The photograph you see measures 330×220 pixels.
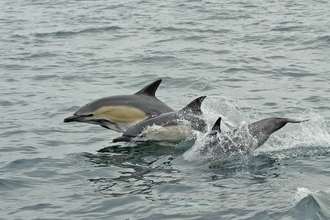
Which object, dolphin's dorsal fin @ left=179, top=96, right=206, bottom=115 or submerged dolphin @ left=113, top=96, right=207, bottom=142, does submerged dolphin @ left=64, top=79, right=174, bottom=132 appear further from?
dolphin's dorsal fin @ left=179, top=96, right=206, bottom=115

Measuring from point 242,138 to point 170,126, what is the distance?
1.52m

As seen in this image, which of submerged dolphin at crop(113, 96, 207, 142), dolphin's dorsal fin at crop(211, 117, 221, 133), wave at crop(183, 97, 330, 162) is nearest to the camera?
dolphin's dorsal fin at crop(211, 117, 221, 133)

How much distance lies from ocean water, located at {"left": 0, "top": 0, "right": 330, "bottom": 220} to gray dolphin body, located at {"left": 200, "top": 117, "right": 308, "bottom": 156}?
0.63 feet

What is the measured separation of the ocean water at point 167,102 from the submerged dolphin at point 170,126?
25cm

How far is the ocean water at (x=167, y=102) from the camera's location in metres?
6.81

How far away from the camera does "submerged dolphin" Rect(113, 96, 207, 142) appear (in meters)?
9.40

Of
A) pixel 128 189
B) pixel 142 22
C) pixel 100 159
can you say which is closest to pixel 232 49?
pixel 142 22

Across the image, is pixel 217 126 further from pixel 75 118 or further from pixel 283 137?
pixel 75 118

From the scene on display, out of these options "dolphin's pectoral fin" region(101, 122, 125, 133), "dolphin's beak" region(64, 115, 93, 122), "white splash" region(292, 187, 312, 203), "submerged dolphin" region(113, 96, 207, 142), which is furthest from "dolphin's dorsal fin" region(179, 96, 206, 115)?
"white splash" region(292, 187, 312, 203)

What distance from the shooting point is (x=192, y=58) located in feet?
57.7

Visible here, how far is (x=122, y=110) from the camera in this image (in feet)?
33.1

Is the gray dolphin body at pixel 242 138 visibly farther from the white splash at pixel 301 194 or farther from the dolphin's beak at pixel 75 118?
the dolphin's beak at pixel 75 118

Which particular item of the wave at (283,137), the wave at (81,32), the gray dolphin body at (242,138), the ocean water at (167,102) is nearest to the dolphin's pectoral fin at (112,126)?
the ocean water at (167,102)

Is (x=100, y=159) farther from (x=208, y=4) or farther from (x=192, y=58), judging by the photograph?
(x=208, y=4)
